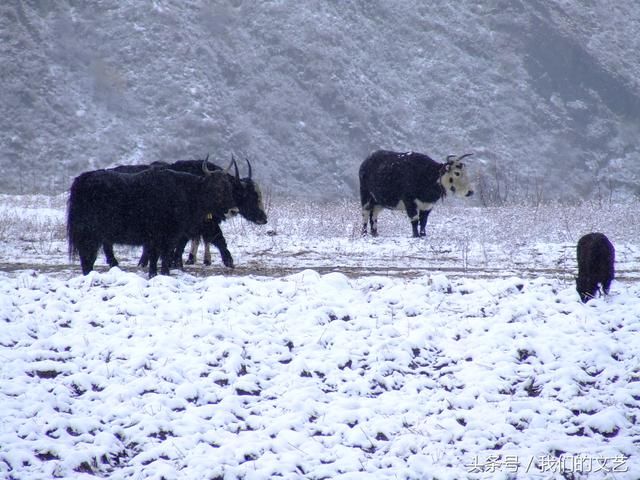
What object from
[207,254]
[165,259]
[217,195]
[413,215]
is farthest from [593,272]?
[413,215]

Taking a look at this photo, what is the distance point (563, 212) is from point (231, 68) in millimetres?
33510

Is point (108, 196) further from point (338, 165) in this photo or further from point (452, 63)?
point (452, 63)

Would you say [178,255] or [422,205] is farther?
[422,205]

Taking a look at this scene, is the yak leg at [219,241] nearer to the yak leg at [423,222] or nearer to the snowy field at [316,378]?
the snowy field at [316,378]

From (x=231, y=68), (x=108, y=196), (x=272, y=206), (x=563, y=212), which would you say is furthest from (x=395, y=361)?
(x=231, y=68)

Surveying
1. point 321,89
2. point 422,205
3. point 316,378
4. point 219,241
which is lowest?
point 316,378

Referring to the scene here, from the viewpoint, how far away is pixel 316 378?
27.4 feet

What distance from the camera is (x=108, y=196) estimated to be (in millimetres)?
11438

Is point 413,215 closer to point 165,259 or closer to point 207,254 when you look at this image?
point 207,254

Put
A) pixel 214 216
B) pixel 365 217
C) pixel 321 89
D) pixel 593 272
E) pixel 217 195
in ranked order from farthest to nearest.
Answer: pixel 321 89
pixel 365 217
pixel 214 216
pixel 217 195
pixel 593 272

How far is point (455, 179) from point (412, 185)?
1.05m

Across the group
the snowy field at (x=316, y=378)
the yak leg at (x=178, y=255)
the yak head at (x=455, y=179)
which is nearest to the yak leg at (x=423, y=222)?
the yak head at (x=455, y=179)

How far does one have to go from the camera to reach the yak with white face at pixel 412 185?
59.0 ft

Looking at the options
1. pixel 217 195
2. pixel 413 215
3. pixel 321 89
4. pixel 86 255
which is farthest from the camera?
pixel 321 89
